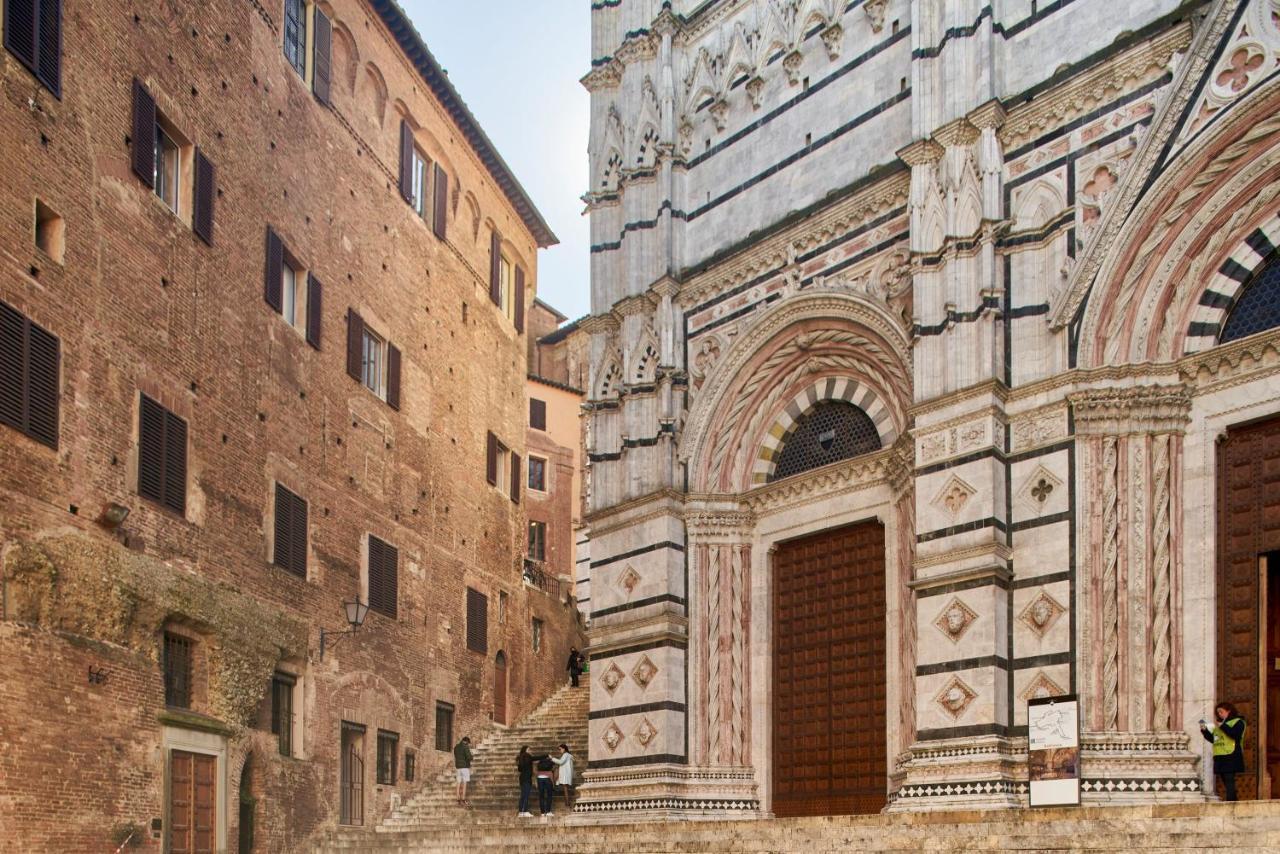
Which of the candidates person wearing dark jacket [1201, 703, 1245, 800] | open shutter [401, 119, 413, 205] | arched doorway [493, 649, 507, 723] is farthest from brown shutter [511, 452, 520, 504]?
person wearing dark jacket [1201, 703, 1245, 800]

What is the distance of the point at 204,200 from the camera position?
20.5 meters

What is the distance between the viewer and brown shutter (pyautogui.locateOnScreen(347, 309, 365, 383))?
25.4 meters

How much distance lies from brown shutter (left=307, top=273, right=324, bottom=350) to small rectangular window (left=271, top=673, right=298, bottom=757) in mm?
5384

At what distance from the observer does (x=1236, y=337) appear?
14969 mm

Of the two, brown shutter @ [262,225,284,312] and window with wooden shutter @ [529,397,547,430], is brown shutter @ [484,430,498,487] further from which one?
window with wooden shutter @ [529,397,547,430]

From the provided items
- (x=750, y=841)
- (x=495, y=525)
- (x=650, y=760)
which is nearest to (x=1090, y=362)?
(x=750, y=841)

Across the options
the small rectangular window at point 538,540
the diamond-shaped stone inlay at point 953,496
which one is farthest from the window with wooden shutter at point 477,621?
the diamond-shaped stone inlay at point 953,496

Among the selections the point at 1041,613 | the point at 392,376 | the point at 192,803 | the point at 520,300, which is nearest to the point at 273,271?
the point at 392,376

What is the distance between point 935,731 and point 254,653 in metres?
9.86

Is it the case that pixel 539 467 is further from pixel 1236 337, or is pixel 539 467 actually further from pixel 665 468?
pixel 1236 337

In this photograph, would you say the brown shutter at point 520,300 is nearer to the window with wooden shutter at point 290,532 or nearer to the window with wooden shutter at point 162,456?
the window with wooden shutter at point 290,532

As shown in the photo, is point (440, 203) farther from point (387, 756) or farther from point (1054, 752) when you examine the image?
point (1054, 752)

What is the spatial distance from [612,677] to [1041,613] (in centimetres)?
689

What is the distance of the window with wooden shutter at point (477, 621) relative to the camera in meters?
30.0
